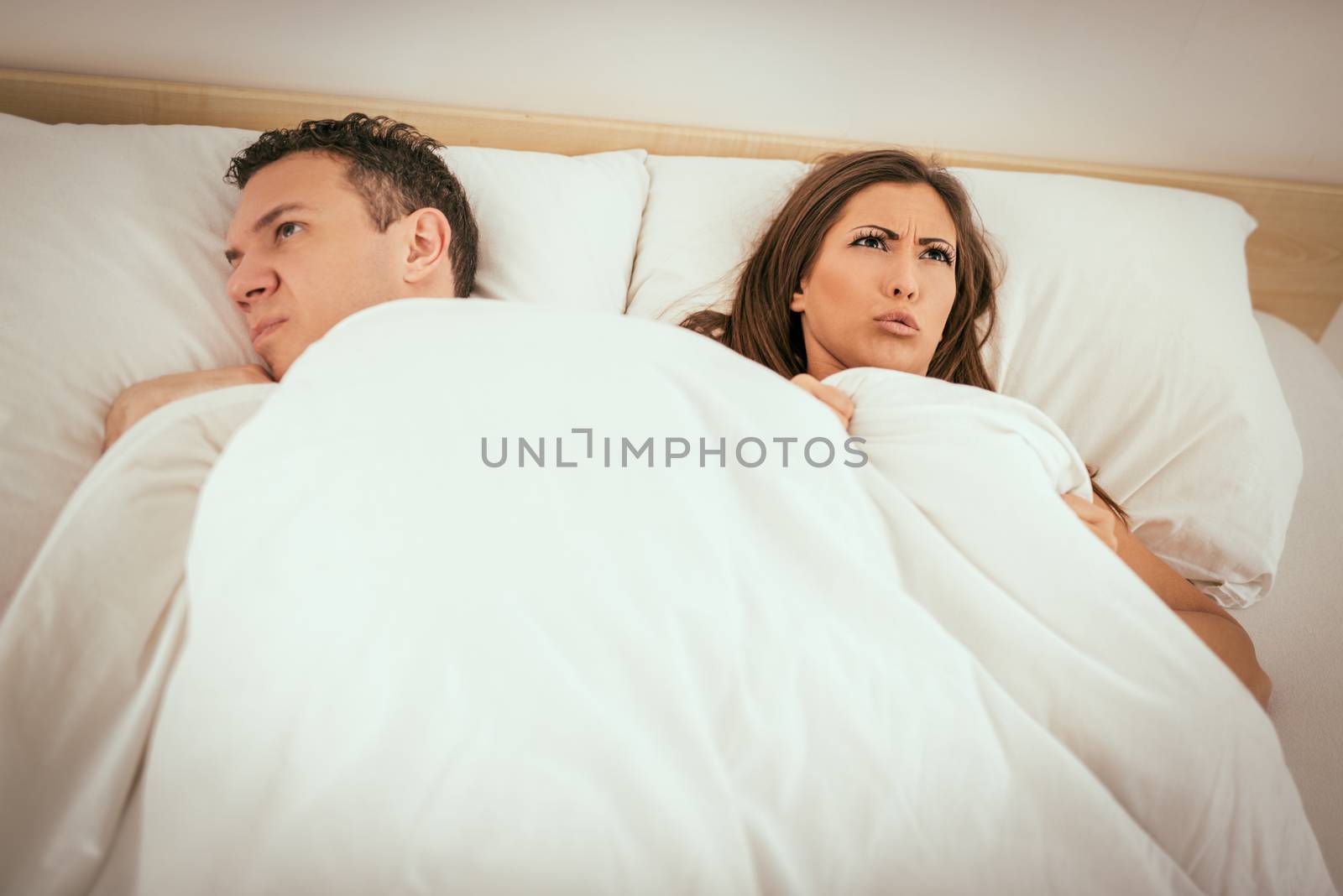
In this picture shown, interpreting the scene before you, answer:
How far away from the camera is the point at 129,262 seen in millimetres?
997

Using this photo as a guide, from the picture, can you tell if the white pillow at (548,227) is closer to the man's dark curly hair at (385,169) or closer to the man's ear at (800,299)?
the man's dark curly hair at (385,169)

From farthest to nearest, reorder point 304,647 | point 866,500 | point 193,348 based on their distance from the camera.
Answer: point 193,348 < point 866,500 < point 304,647

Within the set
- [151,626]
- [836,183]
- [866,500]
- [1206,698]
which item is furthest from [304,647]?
[836,183]

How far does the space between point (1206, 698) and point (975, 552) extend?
211mm

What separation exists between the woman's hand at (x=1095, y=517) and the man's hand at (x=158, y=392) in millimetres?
935

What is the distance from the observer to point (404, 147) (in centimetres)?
110

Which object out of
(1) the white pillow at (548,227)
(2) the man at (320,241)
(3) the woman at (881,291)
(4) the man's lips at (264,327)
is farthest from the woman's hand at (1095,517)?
(4) the man's lips at (264,327)

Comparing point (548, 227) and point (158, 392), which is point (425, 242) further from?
point (158, 392)

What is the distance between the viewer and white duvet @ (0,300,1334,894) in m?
0.56

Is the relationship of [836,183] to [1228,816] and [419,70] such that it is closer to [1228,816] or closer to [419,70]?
[419,70]

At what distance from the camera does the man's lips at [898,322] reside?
1081mm

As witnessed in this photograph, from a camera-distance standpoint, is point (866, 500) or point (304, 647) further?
point (866, 500)

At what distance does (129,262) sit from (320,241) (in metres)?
0.24

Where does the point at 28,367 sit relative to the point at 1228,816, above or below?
above
